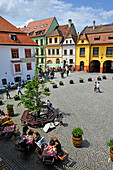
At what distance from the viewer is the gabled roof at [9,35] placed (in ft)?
80.3

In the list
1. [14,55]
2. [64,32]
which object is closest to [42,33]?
[64,32]

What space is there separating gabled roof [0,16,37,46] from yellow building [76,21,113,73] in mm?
14614

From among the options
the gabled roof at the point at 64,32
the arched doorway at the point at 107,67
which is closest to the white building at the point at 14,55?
the gabled roof at the point at 64,32

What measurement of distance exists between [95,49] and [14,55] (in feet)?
66.6

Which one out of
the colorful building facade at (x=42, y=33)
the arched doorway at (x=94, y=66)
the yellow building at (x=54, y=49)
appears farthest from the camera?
the colorful building facade at (x=42, y=33)

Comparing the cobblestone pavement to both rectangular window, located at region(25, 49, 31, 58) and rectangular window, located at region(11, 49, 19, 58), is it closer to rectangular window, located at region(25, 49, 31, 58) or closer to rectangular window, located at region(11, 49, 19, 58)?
rectangular window, located at region(11, 49, 19, 58)

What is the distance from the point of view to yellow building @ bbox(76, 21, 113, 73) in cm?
3272

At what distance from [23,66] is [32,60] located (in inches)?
97.2

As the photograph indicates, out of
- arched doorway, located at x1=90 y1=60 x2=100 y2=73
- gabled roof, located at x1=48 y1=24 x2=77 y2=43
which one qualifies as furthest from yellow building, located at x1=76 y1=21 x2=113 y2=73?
gabled roof, located at x1=48 y1=24 x2=77 y2=43

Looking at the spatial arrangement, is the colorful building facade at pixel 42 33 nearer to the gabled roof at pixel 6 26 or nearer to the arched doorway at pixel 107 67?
the gabled roof at pixel 6 26

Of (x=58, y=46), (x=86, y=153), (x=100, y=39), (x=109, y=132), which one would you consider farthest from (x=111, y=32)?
(x=86, y=153)

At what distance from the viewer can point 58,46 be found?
39.2 meters

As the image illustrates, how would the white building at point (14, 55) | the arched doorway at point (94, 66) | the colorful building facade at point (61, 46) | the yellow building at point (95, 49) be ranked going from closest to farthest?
the white building at point (14, 55) → the yellow building at point (95, 49) → the arched doorway at point (94, 66) → the colorful building facade at point (61, 46)

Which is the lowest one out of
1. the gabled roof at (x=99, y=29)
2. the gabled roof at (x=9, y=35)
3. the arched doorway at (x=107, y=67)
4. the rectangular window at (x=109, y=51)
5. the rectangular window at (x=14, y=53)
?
the arched doorway at (x=107, y=67)
